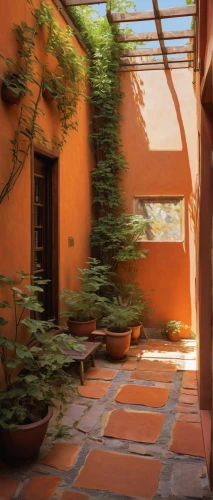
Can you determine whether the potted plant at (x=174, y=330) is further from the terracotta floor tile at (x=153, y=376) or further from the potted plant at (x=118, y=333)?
the terracotta floor tile at (x=153, y=376)

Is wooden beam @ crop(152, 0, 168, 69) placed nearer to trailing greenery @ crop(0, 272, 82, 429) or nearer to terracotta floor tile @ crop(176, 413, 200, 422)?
trailing greenery @ crop(0, 272, 82, 429)

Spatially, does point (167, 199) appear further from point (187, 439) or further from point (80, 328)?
point (187, 439)

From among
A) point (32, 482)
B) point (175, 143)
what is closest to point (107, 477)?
point (32, 482)

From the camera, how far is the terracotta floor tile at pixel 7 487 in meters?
2.10

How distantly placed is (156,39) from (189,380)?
4.50 meters

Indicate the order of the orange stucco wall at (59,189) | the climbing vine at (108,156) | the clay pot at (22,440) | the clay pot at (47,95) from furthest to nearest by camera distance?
the climbing vine at (108,156) → the clay pot at (47,95) → the orange stucco wall at (59,189) → the clay pot at (22,440)

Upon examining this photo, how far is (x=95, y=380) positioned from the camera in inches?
152

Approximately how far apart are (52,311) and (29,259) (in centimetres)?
106

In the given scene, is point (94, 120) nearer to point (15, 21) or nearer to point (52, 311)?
point (15, 21)

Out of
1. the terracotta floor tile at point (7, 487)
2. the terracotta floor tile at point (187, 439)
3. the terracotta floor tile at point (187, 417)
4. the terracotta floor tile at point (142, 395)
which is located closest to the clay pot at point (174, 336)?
the terracotta floor tile at point (142, 395)

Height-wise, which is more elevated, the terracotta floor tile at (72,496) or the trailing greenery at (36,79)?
the trailing greenery at (36,79)

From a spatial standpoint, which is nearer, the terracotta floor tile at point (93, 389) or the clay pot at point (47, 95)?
the terracotta floor tile at point (93, 389)

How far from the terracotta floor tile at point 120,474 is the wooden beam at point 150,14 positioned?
4.79m

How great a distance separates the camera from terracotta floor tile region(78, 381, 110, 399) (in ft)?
11.4
